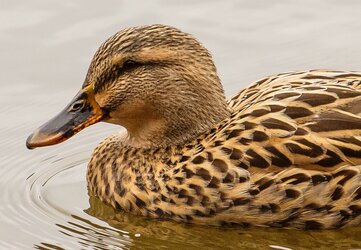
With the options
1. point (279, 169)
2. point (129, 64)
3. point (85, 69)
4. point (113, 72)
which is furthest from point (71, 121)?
point (85, 69)

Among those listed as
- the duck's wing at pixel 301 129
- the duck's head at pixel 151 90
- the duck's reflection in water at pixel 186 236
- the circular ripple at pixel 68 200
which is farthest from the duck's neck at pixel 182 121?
the circular ripple at pixel 68 200

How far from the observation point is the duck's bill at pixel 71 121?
9.32 metres

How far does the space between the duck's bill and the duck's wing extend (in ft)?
3.17

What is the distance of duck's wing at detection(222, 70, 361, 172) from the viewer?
8789 mm

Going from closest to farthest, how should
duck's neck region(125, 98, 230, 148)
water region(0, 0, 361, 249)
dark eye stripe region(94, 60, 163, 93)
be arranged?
water region(0, 0, 361, 249), dark eye stripe region(94, 60, 163, 93), duck's neck region(125, 98, 230, 148)

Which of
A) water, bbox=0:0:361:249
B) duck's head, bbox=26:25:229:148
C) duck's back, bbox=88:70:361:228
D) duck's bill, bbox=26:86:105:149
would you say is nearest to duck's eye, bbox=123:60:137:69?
duck's head, bbox=26:25:229:148

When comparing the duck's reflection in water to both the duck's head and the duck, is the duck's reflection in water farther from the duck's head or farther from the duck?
the duck's head

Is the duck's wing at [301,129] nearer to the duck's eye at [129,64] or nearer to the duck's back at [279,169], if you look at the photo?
the duck's back at [279,169]

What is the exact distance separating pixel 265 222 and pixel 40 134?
5.94ft

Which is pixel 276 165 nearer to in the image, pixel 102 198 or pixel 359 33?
pixel 102 198

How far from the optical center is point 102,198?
31.5 ft

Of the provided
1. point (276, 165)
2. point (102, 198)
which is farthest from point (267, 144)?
point (102, 198)

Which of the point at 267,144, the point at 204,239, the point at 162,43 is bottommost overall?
the point at 204,239

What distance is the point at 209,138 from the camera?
9.21 m
